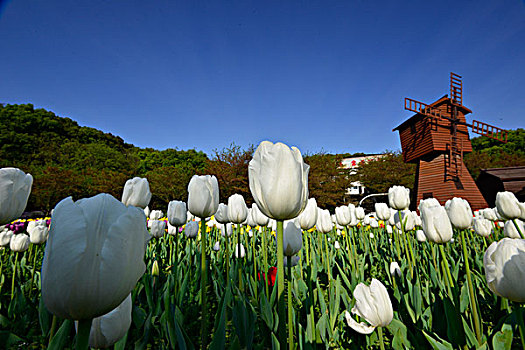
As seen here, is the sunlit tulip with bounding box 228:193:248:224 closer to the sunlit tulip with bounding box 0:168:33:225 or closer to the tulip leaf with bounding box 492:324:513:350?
the sunlit tulip with bounding box 0:168:33:225

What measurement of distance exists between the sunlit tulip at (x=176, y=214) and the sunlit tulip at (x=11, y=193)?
1099mm

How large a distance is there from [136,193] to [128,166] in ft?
87.5

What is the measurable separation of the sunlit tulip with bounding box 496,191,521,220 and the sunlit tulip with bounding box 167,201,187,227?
285 cm

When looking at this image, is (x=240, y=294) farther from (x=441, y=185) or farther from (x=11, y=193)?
(x=441, y=185)

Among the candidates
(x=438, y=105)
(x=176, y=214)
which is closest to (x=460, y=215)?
(x=176, y=214)

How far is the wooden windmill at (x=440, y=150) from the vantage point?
43.7 ft

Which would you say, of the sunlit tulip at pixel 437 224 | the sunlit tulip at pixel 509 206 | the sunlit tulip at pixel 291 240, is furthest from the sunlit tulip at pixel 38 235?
the sunlit tulip at pixel 509 206

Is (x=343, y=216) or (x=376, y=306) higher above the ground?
(x=343, y=216)

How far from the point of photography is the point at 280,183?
0.92m

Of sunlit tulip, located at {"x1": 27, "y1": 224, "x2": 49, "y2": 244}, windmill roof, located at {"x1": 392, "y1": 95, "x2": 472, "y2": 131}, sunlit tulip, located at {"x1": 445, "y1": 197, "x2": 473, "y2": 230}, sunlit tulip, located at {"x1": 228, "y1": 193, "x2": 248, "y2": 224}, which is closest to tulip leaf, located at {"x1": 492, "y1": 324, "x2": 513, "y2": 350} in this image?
sunlit tulip, located at {"x1": 445, "y1": 197, "x2": 473, "y2": 230}

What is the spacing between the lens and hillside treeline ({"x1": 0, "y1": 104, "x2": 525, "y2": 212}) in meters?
10.1

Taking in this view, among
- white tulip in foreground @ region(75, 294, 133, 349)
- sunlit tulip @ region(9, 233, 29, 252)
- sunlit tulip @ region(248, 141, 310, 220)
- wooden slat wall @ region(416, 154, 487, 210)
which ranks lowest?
sunlit tulip @ region(9, 233, 29, 252)

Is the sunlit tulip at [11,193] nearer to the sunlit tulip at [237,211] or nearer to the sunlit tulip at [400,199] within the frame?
the sunlit tulip at [237,211]

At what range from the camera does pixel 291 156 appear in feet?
3.17
